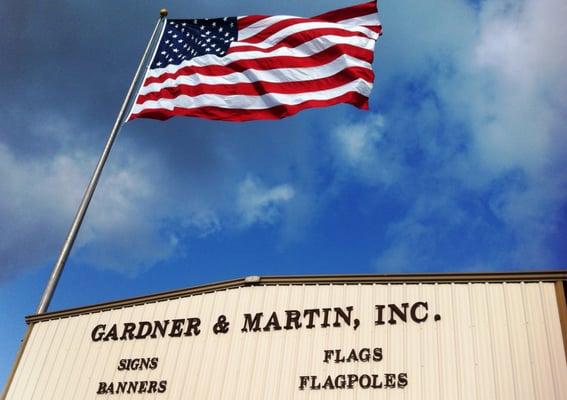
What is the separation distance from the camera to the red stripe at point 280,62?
15039 millimetres

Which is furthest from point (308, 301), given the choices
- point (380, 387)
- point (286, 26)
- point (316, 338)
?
point (286, 26)

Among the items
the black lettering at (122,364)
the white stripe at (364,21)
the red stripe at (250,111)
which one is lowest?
the black lettering at (122,364)

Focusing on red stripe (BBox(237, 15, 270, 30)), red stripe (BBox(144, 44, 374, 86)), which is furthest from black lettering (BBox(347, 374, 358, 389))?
red stripe (BBox(237, 15, 270, 30))

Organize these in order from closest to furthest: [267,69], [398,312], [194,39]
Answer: [398,312] → [267,69] → [194,39]

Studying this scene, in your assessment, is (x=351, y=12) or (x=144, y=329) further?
(x=351, y=12)

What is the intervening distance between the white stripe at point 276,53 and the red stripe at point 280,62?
12 cm

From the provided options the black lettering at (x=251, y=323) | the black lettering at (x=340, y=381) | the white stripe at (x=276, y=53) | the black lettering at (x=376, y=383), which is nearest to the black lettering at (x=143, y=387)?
the black lettering at (x=251, y=323)

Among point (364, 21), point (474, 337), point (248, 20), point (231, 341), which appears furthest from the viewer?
point (248, 20)

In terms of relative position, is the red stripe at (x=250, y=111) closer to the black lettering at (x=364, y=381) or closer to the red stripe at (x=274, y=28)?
the red stripe at (x=274, y=28)

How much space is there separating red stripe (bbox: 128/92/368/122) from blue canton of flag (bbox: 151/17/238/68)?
220cm

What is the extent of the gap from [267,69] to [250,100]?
1170 mm

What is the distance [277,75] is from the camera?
49.9 ft

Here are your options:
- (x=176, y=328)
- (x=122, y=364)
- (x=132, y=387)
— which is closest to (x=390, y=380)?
(x=176, y=328)

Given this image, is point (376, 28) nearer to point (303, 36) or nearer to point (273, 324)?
point (303, 36)
